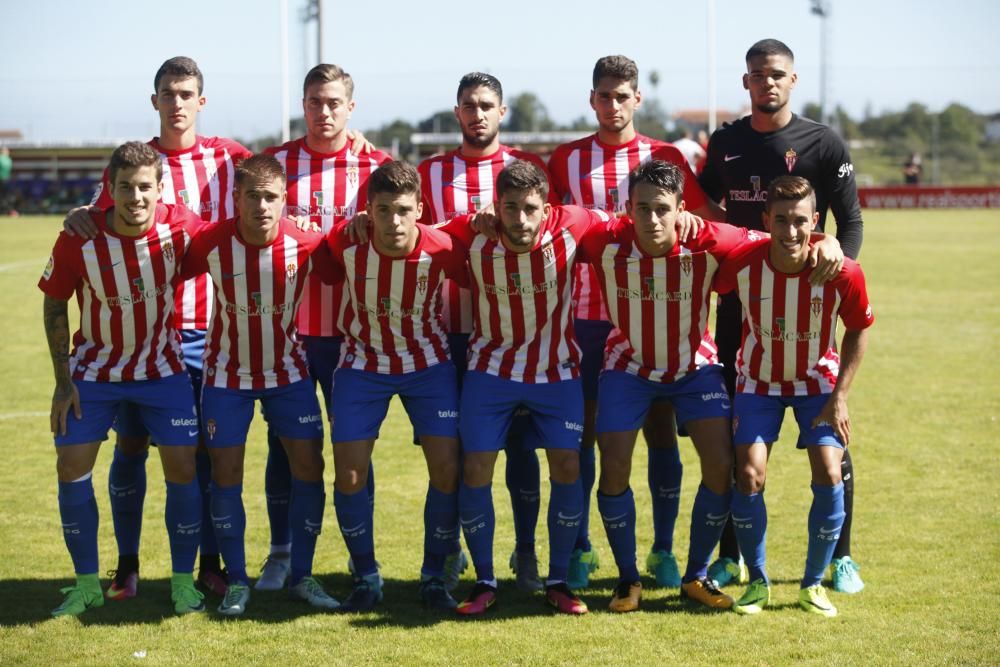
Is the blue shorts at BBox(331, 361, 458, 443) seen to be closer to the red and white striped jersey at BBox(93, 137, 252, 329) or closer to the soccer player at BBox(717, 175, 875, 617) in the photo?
the red and white striped jersey at BBox(93, 137, 252, 329)

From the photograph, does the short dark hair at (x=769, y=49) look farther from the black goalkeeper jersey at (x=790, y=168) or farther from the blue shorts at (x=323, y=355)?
the blue shorts at (x=323, y=355)

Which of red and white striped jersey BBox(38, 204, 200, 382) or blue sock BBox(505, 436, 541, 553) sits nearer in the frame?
red and white striped jersey BBox(38, 204, 200, 382)

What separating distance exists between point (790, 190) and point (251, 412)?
8.03 ft

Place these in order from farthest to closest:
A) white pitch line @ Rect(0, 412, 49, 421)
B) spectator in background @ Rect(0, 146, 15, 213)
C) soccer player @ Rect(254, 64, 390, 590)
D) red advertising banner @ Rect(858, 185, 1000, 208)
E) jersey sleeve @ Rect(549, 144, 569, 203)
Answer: spectator in background @ Rect(0, 146, 15, 213), red advertising banner @ Rect(858, 185, 1000, 208), white pitch line @ Rect(0, 412, 49, 421), jersey sleeve @ Rect(549, 144, 569, 203), soccer player @ Rect(254, 64, 390, 590)

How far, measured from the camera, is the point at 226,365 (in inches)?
193

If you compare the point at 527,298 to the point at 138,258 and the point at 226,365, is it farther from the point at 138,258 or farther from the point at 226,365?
the point at 138,258

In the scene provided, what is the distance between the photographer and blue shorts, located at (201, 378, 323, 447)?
4.88 metres

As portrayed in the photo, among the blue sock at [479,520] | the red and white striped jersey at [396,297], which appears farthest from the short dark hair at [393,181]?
the blue sock at [479,520]

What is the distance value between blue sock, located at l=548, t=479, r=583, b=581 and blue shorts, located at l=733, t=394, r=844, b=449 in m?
0.72

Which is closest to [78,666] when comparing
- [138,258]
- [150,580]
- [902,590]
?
[150,580]

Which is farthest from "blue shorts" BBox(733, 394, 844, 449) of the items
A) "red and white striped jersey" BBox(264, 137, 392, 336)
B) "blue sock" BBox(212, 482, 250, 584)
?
"blue sock" BBox(212, 482, 250, 584)

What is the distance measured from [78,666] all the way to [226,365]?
1323mm

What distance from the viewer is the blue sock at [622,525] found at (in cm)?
491

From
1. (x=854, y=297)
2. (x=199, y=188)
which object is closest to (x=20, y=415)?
(x=199, y=188)
